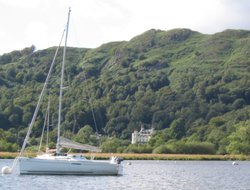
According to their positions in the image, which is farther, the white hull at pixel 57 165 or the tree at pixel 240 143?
the tree at pixel 240 143

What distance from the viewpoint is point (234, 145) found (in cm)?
14475

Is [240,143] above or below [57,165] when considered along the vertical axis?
below

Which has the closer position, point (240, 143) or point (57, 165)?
point (57, 165)

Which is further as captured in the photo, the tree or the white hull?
the tree

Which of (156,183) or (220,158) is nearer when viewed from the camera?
(156,183)

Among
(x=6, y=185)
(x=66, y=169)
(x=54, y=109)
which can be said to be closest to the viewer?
(x=6, y=185)

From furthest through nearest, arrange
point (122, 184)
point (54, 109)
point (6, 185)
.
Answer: point (54, 109), point (122, 184), point (6, 185)

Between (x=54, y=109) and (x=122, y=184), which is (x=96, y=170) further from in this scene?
(x=54, y=109)

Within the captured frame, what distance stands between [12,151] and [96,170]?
2636 inches

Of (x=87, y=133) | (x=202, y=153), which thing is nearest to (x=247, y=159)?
(x=202, y=153)

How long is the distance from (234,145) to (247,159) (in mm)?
11914

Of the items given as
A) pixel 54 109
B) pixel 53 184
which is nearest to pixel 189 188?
pixel 53 184

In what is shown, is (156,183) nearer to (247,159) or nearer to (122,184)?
(122,184)

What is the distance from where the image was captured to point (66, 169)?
60.8 metres
